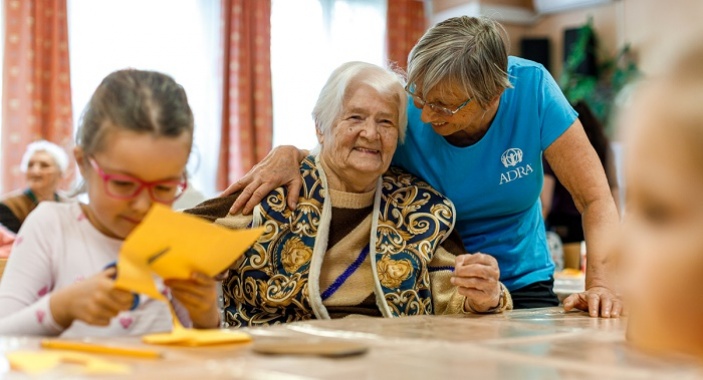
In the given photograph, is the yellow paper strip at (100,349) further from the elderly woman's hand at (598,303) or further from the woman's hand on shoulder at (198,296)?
the elderly woman's hand at (598,303)

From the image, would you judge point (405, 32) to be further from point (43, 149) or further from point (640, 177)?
point (640, 177)

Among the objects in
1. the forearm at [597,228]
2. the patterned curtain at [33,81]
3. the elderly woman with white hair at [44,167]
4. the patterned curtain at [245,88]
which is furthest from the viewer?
the patterned curtain at [245,88]

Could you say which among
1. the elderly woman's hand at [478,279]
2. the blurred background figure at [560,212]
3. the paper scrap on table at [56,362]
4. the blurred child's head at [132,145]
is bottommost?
the blurred background figure at [560,212]

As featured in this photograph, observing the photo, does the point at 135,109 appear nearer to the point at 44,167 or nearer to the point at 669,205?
the point at 669,205

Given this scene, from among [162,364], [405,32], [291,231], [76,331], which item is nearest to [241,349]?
[162,364]

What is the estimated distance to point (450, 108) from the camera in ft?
6.39

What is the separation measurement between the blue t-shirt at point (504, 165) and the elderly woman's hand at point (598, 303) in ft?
1.01

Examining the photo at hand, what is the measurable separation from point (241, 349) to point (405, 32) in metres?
6.36

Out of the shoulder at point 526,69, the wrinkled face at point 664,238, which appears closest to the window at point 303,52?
the shoulder at point 526,69

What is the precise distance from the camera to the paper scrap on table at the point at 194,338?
1062 millimetres

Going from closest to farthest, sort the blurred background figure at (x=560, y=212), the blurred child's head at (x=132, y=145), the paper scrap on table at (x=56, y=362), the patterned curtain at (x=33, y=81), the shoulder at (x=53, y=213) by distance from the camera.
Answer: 1. the paper scrap on table at (x=56, y=362)
2. the blurred child's head at (x=132, y=145)
3. the shoulder at (x=53, y=213)
4. the blurred background figure at (x=560, y=212)
5. the patterned curtain at (x=33, y=81)

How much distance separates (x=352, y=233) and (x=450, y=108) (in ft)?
1.31

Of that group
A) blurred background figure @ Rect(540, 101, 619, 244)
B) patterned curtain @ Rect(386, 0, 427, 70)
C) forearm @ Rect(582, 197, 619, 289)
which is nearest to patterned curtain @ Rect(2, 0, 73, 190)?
patterned curtain @ Rect(386, 0, 427, 70)

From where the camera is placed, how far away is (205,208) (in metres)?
1.86
